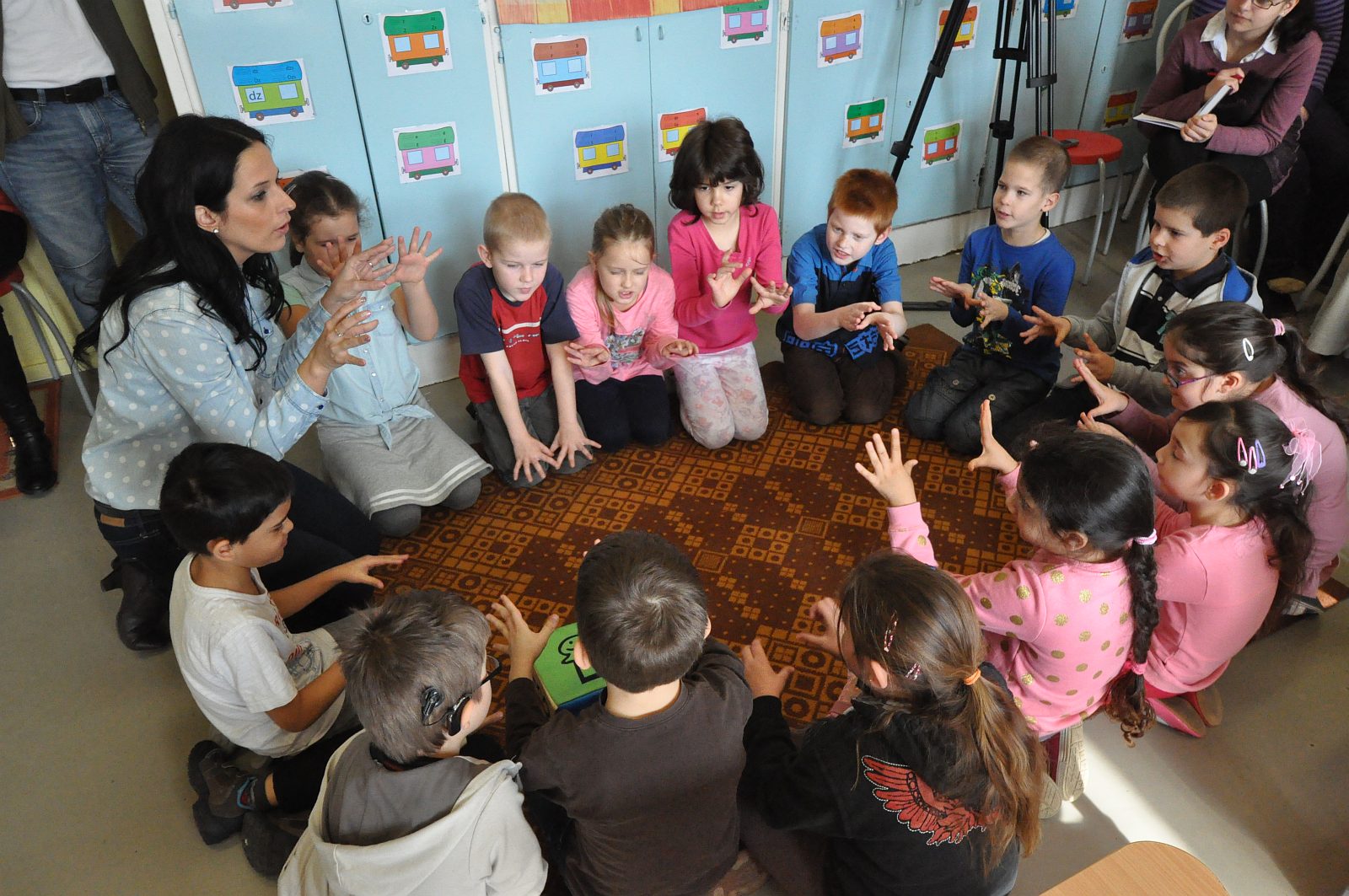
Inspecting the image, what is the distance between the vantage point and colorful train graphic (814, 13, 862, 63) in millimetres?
3008

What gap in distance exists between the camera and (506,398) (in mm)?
2416

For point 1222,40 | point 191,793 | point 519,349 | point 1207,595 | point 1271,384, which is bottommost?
point 191,793

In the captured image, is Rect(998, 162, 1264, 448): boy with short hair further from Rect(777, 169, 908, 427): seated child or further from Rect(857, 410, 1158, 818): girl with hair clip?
Rect(857, 410, 1158, 818): girl with hair clip

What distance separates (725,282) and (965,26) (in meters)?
1.61

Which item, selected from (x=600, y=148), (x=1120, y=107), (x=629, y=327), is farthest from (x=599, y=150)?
(x=1120, y=107)

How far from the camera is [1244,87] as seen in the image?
2939 millimetres

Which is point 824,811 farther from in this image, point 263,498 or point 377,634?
point 263,498

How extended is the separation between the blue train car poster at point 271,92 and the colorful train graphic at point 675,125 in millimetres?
1112

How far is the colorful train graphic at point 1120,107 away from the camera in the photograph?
3.77 metres

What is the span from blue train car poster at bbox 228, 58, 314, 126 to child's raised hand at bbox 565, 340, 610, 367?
0.97 meters

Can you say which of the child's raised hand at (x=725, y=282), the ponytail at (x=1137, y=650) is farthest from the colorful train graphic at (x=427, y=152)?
the ponytail at (x=1137, y=650)

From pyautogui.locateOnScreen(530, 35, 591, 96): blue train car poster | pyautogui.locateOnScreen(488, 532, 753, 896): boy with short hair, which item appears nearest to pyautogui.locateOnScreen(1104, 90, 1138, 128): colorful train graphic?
pyautogui.locateOnScreen(530, 35, 591, 96): blue train car poster

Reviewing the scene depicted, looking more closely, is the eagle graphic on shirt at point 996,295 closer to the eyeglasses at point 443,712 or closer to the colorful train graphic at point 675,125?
the colorful train graphic at point 675,125

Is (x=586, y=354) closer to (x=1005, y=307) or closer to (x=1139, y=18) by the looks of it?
(x=1005, y=307)
